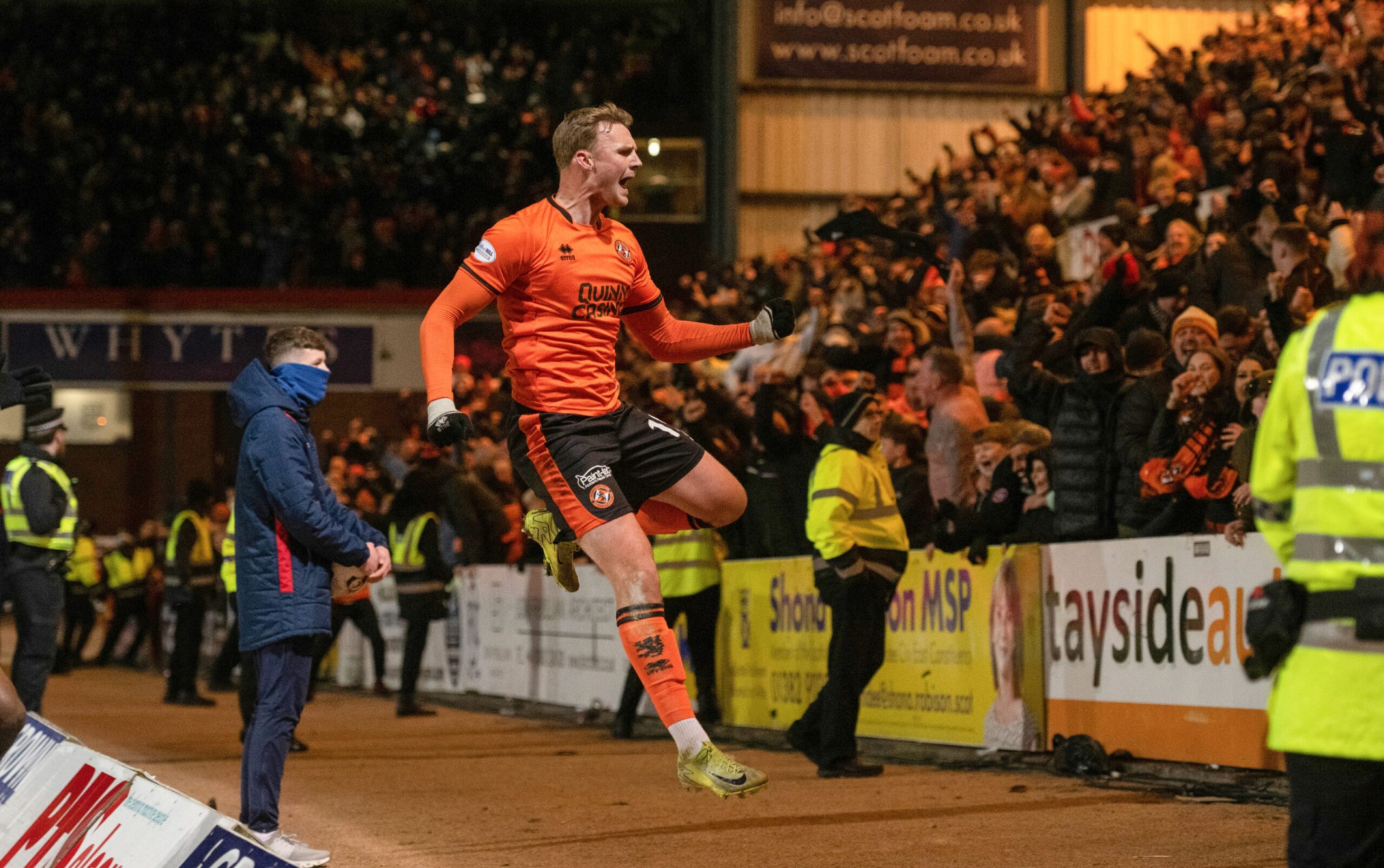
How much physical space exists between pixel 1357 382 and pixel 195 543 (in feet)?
59.4

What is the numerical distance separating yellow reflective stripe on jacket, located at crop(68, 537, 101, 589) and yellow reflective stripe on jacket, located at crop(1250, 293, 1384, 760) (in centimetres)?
2408

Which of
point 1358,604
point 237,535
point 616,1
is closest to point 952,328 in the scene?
point 237,535

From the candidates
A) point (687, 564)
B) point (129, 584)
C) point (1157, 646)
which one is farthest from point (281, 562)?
point (129, 584)

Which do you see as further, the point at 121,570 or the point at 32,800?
the point at 121,570

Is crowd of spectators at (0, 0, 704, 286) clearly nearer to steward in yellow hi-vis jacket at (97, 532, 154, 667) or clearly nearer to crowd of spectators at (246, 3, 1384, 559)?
steward in yellow hi-vis jacket at (97, 532, 154, 667)

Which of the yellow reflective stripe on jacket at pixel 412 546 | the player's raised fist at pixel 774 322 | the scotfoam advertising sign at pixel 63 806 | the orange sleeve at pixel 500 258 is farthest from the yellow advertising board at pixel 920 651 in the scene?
the scotfoam advertising sign at pixel 63 806

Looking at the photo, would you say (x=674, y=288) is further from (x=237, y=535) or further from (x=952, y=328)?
(x=237, y=535)

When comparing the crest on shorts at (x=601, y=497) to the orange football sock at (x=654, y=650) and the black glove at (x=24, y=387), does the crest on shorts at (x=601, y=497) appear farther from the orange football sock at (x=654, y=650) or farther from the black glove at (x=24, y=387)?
the black glove at (x=24, y=387)

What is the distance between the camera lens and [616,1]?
34.9 metres

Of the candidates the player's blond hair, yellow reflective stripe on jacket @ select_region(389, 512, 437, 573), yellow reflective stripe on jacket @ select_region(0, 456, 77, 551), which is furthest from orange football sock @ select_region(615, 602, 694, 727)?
yellow reflective stripe on jacket @ select_region(389, 512, 437, 573)

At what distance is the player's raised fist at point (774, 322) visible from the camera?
267 inches

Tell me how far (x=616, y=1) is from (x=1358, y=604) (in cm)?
3234

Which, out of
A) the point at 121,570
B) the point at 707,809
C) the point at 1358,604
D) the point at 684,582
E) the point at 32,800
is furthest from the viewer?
the point at 121,570

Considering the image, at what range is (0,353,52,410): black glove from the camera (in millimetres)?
7031
